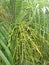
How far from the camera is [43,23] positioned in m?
1.75

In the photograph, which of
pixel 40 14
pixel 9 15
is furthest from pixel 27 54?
pixel 40 14

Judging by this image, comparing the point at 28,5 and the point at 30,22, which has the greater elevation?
the point at 28,5

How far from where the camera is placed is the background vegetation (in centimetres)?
148

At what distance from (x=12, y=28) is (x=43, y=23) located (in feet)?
1.04

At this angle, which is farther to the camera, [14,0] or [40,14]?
[40,14]

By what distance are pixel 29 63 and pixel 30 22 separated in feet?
0.99

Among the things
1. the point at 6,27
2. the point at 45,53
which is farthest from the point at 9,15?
the point at 45,53

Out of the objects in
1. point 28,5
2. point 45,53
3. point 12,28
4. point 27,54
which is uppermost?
point 28,5

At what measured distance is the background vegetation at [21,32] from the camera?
4.85 feet

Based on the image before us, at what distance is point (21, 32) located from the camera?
1.47 m

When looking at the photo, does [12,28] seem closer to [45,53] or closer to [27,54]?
[27,54]

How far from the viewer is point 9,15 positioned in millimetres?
1583

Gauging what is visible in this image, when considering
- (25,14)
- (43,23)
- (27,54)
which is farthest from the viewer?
(43,23)

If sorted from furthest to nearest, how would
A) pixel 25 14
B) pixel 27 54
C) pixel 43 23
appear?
pixel 43 23, pixel 25 14, pixel 27 54
